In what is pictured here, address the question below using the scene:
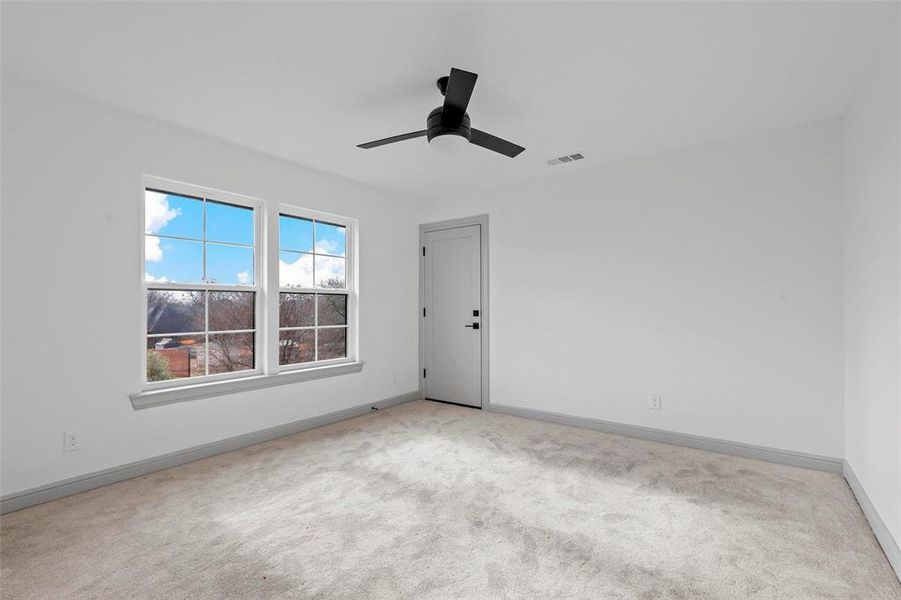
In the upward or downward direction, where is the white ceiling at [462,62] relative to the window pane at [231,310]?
upward

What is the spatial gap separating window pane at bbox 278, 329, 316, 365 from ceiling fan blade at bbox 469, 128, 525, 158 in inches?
102

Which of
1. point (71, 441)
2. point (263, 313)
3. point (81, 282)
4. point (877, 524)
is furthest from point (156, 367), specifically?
point (877, 524)

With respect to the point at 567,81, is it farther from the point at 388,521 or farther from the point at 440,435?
the point at 440,435

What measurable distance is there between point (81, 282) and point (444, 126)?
101 inches

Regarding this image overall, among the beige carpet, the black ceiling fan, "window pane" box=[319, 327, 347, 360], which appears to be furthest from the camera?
"window pane" box=[319, 327, 347, 360]

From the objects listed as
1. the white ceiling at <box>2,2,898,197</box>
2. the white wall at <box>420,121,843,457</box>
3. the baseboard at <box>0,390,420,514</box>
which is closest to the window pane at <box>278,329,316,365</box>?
the baseboard at <box>0,390,420,514</box>

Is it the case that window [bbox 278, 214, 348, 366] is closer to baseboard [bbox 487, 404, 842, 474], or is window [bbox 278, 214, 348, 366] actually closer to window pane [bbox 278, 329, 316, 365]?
window pane [bbox 278, 329, 316, 365]

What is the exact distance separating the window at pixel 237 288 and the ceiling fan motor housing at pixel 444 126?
6.87 ft

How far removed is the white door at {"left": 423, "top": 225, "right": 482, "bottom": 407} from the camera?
5.04 meters

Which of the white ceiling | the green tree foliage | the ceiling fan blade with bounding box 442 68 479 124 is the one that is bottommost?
the green tree foliage

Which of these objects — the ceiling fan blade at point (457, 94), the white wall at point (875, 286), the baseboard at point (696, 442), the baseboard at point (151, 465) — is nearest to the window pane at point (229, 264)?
the baseboard at point (151, 465)

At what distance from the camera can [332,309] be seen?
4625 millimetres

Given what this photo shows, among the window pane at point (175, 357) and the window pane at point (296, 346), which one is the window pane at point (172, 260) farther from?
the window pane at point (296, 346)

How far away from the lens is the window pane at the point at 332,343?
4.50 metres
